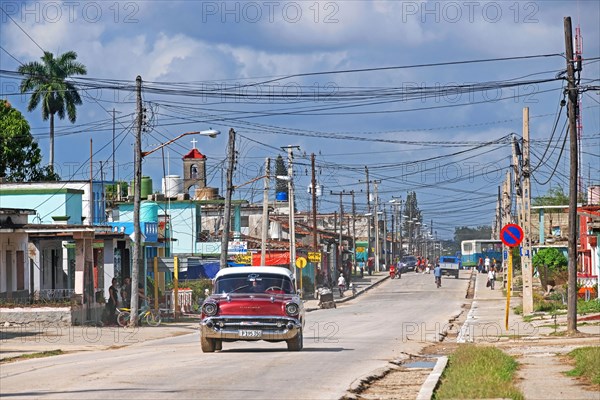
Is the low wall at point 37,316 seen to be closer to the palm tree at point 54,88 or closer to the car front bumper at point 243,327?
the car front bumper at point 243,327

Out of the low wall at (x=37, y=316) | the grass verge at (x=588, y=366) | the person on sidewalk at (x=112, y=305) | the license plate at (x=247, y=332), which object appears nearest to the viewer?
the grass verge at (x=588, y=366)

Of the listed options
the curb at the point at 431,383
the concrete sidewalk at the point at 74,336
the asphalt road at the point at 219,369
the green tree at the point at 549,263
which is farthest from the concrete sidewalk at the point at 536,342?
the green tree at the point at 549,263

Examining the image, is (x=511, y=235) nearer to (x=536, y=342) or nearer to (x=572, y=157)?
(x=572, y=157)

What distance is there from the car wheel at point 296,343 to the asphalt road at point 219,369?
25 centimetres

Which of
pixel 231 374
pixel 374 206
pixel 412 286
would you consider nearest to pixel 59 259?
pixel 231 374

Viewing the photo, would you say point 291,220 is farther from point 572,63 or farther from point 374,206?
point 374,206

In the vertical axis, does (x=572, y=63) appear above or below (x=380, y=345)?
above

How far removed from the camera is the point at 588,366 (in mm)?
18266

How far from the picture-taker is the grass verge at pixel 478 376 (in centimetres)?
1455

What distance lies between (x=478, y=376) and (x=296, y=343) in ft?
25.0

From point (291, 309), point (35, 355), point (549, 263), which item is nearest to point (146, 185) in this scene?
point (549, 263)

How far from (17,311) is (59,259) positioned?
468 inches

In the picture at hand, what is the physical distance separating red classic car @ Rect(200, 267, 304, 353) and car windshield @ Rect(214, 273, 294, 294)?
2 centimetres

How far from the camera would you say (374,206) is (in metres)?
124
